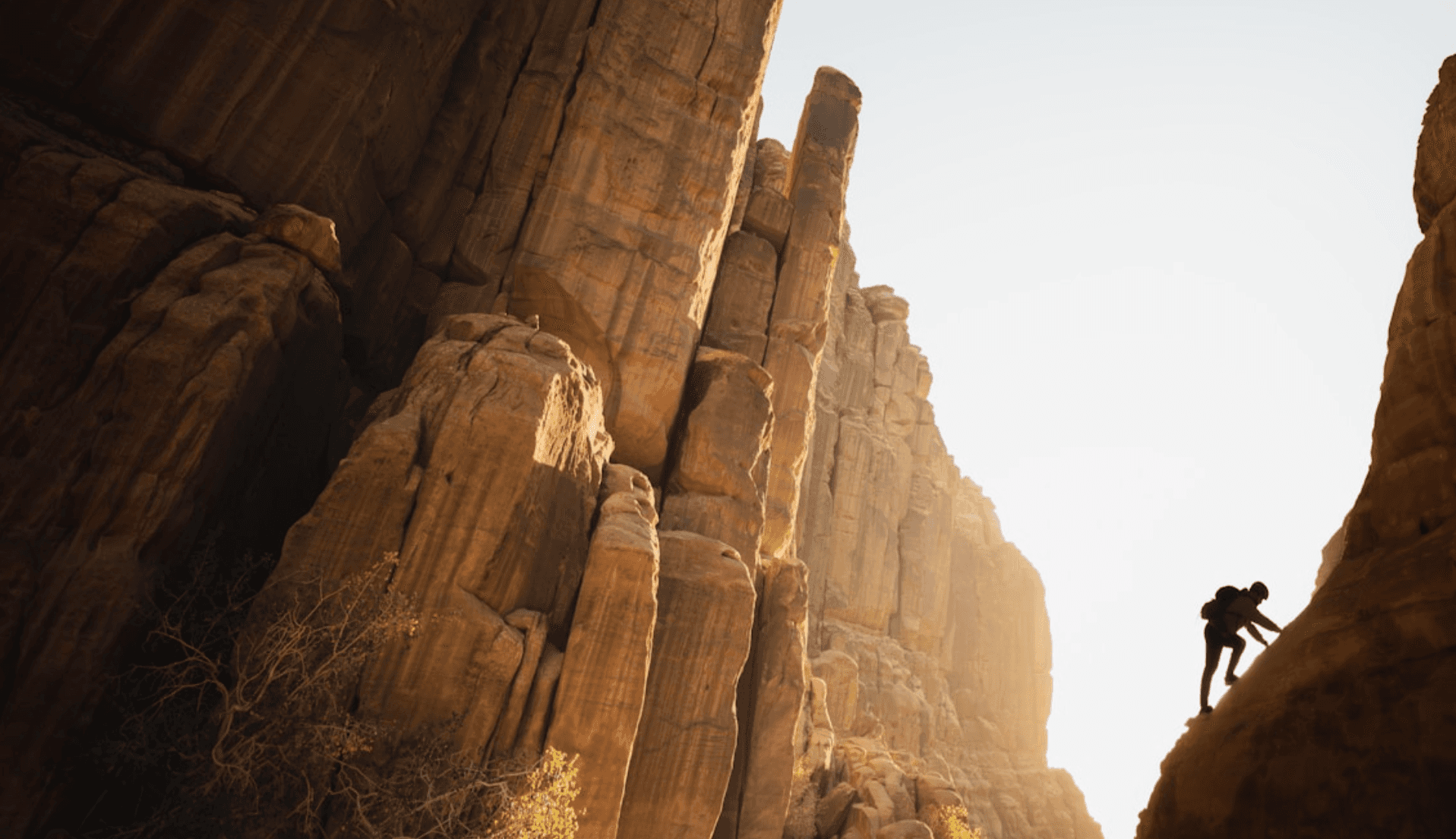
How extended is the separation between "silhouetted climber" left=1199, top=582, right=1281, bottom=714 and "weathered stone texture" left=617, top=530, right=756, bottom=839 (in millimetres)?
15518

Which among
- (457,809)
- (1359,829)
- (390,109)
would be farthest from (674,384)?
(1359,829)

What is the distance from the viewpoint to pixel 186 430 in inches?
625

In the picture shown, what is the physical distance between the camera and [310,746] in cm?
1498

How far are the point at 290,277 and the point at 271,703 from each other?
999 centimetres

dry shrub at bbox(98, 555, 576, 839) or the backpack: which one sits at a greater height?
the backpack

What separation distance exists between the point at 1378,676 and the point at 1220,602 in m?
Answer: 4.30

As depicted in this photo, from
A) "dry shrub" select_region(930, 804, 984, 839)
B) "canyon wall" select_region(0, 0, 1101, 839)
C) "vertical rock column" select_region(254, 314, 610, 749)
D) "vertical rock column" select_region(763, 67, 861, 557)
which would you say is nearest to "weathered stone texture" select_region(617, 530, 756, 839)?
"canyon wall" select_region(0, 0, 1101, 839)

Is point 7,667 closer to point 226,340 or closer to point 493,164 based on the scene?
point 226,340

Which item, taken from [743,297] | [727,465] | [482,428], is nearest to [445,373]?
[482,428]

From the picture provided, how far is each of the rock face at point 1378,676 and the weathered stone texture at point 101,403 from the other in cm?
1746

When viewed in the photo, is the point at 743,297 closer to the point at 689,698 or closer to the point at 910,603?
the point at 689,698

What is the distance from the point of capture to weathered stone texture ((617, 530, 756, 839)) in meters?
21.7

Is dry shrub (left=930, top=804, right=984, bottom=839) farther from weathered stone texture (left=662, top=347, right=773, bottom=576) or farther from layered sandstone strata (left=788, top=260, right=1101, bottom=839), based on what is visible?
weathered stone texture (left=662, top=347, right=773, bottom=576)

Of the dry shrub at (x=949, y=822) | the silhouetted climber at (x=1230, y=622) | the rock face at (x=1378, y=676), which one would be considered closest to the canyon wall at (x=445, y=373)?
the dry shrub at (x=949, y=822)
